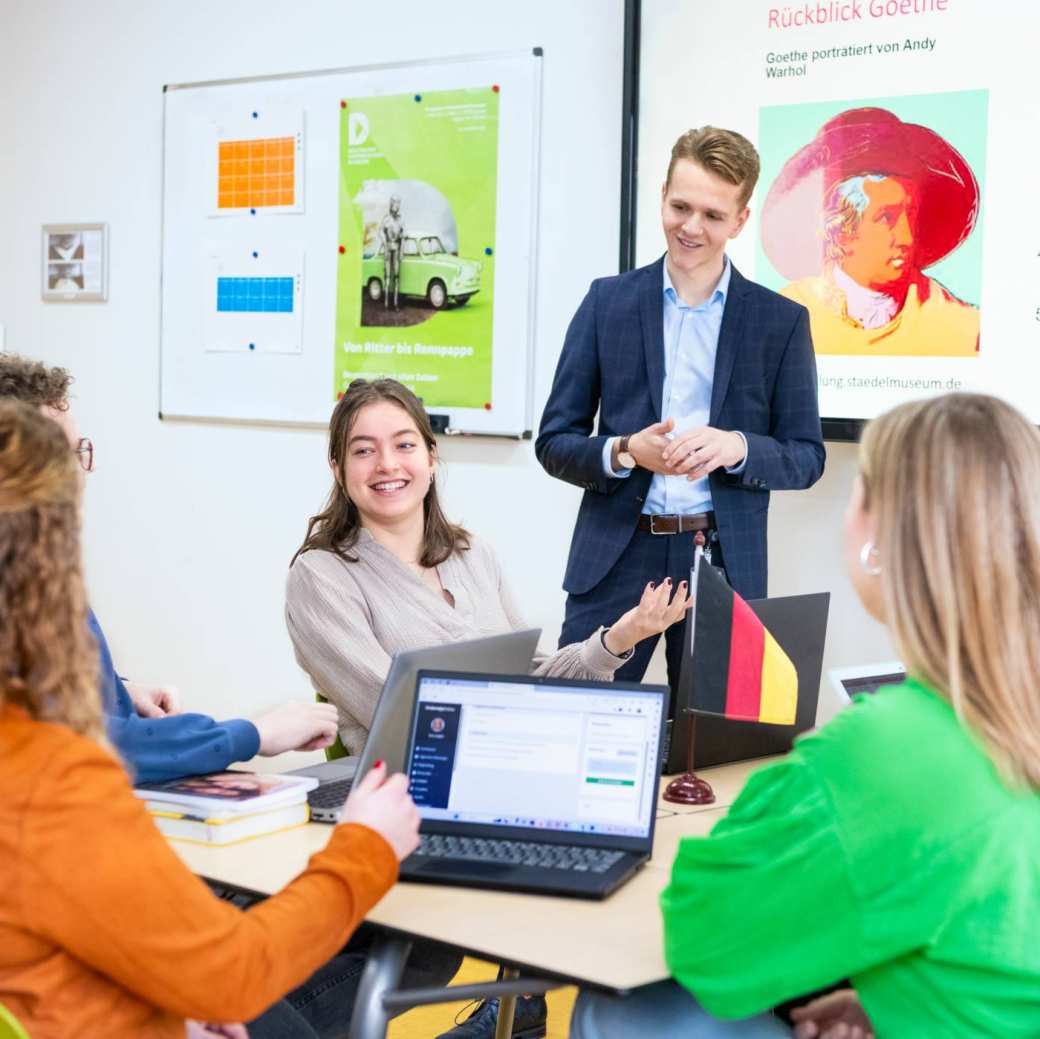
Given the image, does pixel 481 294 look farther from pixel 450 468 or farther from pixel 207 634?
pixel 207 634

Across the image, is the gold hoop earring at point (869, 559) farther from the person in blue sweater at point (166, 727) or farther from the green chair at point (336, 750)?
the green chair at point (336, 750)

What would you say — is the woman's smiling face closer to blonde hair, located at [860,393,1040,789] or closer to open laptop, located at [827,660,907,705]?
open laptop, located at [827,660,907,705]

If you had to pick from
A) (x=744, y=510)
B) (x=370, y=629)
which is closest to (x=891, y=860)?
(x=370, y=629)

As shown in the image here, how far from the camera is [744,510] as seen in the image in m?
2.82

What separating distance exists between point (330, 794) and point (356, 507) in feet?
2.27

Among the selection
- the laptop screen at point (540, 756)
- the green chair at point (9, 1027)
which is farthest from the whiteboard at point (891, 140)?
the green chair at point (9, 1027)

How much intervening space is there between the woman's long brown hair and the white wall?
1.22m

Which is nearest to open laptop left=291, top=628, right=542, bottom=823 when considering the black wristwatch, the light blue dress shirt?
the black wristwatch

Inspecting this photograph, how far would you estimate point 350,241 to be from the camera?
156 inches

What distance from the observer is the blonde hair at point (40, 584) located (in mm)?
1170

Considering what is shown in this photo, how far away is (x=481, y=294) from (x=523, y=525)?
2.10 ft

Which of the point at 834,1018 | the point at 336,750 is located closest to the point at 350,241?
the point at 336,750

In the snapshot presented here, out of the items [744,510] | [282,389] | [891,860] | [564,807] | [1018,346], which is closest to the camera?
[891,860]

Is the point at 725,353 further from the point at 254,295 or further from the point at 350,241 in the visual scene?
the point at 254,295
